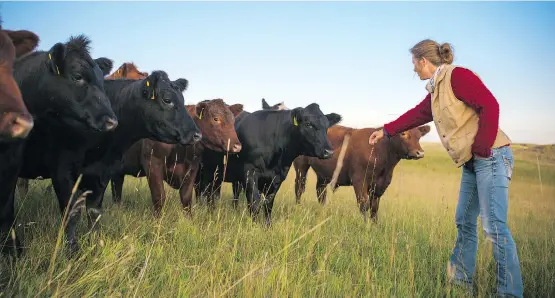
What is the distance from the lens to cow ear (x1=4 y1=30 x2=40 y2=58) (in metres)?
3.99

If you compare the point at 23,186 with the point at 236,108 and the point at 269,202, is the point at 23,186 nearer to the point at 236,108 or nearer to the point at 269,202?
the point at 236,108

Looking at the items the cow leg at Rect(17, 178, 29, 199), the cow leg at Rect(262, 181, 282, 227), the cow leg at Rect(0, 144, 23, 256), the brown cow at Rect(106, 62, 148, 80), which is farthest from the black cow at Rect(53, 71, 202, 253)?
the brown cow at Rect(106, 62, 148, 80)

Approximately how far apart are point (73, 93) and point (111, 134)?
1005mm

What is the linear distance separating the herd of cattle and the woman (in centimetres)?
270

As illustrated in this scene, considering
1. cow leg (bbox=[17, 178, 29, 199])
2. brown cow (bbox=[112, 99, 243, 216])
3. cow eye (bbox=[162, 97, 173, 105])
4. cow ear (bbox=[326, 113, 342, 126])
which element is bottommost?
cow leg (bbox=[17, 178, 29, 199])

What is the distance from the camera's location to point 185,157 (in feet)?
24.6

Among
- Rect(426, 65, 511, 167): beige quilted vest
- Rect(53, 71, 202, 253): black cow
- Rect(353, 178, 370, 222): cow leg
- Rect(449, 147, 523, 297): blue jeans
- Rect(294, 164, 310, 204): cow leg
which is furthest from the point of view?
Rect(294, 164, 310, 204): cow leg

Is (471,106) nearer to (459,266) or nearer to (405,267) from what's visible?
(459,266)

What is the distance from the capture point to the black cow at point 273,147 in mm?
7582

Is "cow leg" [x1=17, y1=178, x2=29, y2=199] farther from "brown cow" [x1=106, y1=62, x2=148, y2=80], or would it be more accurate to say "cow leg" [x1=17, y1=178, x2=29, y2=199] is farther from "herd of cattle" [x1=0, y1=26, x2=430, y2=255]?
"brown cow" [x1=106, y1=62, x2=148, y2=80]

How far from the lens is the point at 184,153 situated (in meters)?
7.50

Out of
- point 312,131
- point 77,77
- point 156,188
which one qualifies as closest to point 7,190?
point 77,77

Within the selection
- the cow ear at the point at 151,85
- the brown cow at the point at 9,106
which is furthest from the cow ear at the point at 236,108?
the brown cow at the point at 9,106

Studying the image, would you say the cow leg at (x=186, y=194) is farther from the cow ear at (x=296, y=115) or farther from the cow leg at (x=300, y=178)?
the cow leg at (x=300, y=178)
